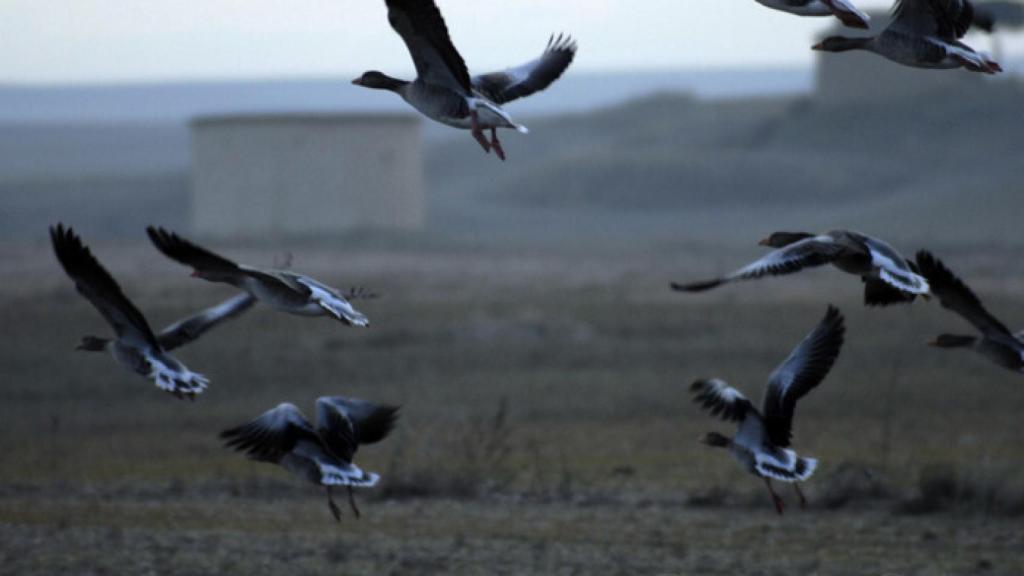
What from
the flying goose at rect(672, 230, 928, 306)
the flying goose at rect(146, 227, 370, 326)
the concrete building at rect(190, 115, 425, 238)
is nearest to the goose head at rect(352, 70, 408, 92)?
the flying goose at rect(146, 227, 370, 326)

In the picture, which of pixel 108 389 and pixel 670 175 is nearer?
pixel 108 389

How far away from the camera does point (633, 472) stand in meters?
18.0

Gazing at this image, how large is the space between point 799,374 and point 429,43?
2.86m

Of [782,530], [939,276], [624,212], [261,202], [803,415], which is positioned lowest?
[624,212]

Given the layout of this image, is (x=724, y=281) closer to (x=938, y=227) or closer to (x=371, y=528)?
(x=371, y=528)

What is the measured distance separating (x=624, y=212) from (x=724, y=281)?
204 feet

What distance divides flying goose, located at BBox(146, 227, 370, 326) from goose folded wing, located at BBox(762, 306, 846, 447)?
2.66 m

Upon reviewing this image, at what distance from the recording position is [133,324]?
10211 mm

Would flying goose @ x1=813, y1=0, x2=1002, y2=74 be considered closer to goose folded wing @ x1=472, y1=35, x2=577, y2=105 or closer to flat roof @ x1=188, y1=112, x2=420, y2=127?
goose folded wing @ x1=472, y1=35, x2=577, y2=105

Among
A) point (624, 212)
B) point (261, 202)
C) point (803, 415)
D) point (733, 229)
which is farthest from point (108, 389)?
point (624, 212)

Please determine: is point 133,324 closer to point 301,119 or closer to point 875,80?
point 301,119

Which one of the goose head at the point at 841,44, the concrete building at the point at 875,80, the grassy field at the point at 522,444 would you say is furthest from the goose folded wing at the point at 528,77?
the concrete building at the point at 875,80

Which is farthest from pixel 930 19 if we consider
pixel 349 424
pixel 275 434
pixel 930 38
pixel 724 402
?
pixel 275 434

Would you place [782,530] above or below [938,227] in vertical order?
above
